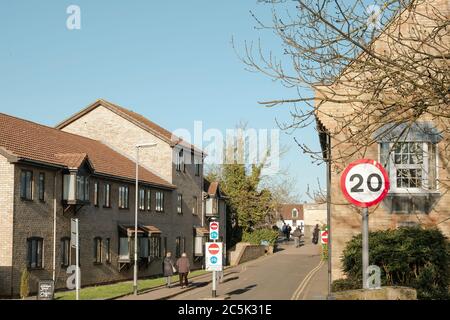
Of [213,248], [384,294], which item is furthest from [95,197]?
[384,294]

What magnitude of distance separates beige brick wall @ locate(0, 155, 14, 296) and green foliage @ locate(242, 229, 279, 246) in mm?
36555

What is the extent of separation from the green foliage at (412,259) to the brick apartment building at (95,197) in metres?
16.1

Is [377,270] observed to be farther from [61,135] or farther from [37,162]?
[61,135]

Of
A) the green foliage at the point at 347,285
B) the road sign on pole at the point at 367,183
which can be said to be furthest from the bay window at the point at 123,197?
the road sign on pole at the point at 367,183

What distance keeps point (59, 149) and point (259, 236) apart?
101ft

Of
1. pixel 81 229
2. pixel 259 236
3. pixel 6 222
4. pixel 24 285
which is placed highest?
pixel 6 222

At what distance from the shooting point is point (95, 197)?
120ft

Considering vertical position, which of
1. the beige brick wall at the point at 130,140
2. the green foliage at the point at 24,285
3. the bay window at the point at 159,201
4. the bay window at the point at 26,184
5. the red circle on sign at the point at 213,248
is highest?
the beige brick wall at the point at 130,140

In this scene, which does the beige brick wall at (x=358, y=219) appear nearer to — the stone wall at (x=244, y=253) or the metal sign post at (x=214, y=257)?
the metal sign post at (x=214, y=257)

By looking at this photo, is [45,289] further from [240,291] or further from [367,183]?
[367,183]

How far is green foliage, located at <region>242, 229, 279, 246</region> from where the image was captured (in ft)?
207

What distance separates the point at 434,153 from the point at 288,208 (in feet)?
378

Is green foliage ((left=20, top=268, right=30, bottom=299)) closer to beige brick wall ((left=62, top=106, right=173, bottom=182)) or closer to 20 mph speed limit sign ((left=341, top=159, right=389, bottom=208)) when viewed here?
beige brick wall ((left=62, top=106, right=173, bottom=182))

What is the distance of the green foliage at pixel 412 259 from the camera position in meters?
17.8
